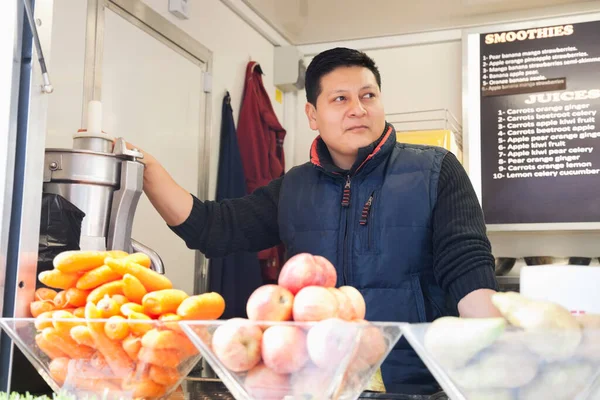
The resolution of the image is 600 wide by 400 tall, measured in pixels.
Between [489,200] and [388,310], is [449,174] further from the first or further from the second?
[489,200]

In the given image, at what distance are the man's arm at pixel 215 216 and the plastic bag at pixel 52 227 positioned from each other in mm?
506

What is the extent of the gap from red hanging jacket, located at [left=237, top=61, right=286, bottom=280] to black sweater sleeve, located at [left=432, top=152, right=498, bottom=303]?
5.81 ft

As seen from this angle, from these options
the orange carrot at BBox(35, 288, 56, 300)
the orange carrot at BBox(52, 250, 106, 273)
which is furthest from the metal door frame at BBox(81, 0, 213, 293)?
the orange carrot at BBox(52, 250, 106, 273)

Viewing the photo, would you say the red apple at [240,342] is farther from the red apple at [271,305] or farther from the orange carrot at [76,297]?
the orange carrot at [76,297]

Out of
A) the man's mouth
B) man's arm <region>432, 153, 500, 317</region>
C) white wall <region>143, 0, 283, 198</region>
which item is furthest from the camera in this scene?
white wall <region>143, 0, 283, 198</region>

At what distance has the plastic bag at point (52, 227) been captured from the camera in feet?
3.63

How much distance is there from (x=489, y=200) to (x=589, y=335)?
293 cm

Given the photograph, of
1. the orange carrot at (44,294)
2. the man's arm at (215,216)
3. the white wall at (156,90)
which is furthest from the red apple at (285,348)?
the white wall at (156,90)

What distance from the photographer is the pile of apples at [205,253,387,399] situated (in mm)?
708

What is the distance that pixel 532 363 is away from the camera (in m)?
0.68

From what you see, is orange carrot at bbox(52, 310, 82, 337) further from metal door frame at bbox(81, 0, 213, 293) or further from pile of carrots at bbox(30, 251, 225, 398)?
Answer: metal door frame at bbox(81, 0, 213, 293)

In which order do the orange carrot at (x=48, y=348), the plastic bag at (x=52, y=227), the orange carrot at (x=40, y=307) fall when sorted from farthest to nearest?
the plastic bag at (x=52, y=227) → the orange carrot at (x=40, y=307) → the orange carrot at (x=48, y=348)

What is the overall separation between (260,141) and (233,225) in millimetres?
1605

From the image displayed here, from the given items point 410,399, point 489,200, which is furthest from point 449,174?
point 489,200
